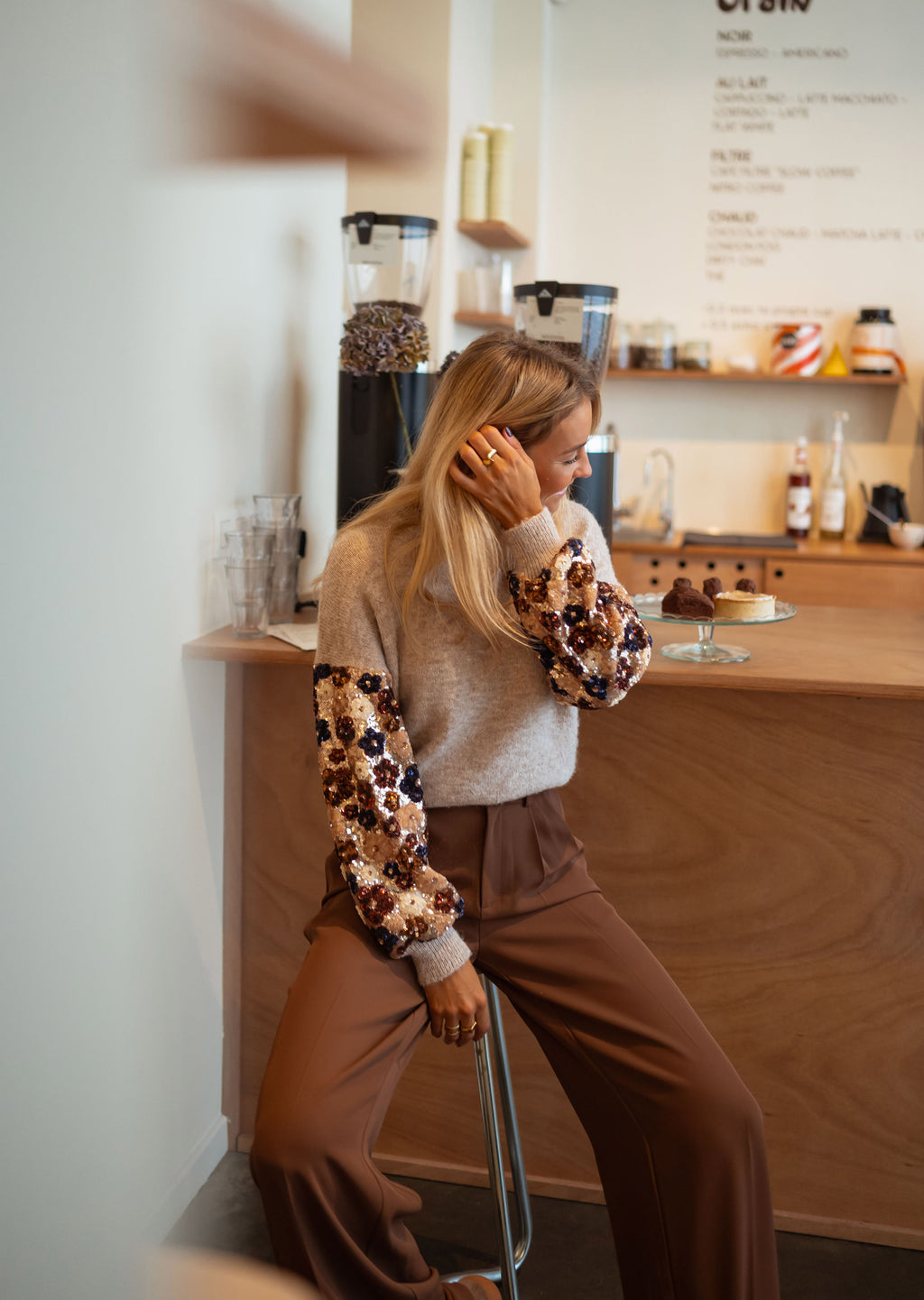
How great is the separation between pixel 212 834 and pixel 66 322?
1.52 metres

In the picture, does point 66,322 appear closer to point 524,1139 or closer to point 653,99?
point 524,1139

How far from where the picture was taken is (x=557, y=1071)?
4.11 feet

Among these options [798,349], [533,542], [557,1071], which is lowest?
[557,1071]

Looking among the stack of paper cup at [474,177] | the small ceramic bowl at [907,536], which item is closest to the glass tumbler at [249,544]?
the stack of paper cup at [474,177]

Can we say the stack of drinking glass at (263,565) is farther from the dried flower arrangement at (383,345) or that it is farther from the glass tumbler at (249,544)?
the dried flower arrangement at (383,345)

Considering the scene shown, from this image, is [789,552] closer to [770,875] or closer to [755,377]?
[755,377]

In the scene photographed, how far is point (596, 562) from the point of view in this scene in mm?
1348

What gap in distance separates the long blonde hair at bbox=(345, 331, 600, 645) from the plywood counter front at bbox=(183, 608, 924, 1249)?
0.36 metres

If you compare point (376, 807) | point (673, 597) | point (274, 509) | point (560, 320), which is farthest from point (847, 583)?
point (376, 807)

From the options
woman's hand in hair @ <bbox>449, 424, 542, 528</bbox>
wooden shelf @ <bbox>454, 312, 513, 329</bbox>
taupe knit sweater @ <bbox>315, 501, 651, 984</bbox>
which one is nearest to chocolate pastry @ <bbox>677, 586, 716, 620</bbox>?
taupe knit sweater @ <bbox>315, 501, 651, 984</bbox>

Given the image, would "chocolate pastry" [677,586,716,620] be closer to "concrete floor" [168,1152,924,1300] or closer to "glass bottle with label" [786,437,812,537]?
"concrete floor" [168,1152,924,1300]

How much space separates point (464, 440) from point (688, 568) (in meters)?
2.32

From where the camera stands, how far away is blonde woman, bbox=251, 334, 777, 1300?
44.4 inches

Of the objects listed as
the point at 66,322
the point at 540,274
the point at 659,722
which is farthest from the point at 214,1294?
the point at 540,274
